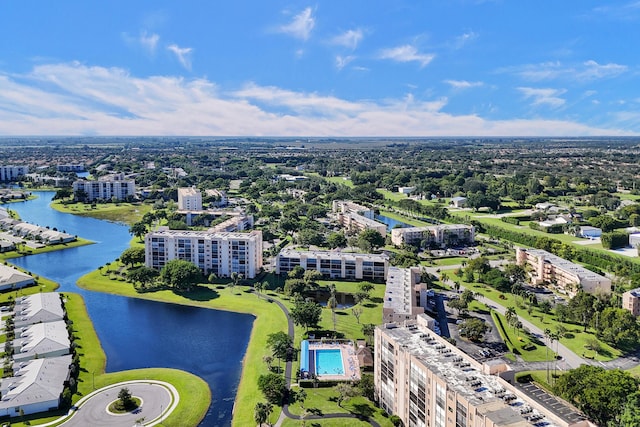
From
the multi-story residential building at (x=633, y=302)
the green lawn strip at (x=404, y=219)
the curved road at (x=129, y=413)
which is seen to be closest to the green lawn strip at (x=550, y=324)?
the multi-story residential building at (x=633, y=302)

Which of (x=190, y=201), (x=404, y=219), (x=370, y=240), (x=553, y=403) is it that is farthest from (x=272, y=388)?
(x=190, y=201)

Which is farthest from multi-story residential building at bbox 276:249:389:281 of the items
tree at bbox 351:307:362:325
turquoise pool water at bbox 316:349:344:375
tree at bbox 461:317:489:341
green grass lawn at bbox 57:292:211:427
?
green grass lawn at bbox 57:292:211:427

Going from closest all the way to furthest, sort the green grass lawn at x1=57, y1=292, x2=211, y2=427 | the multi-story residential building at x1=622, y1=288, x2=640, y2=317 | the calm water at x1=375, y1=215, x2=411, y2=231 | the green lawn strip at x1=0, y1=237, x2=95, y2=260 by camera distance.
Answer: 1. the green grass lawn at x1=57, y1=292, x2=211, y2=427
2. the multi-story residential building at x1=622, y1=288, x2=640, y2=317
3. the green lawn strip at x1=0, y1=237, x2=95, y2=260
4. the calm water at x1=375, y1=215, x2=411, y2=231

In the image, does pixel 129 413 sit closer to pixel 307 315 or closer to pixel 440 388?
pixel 307 315

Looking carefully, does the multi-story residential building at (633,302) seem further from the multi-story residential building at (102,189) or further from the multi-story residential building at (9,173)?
the multi-story residential building at (9,173)

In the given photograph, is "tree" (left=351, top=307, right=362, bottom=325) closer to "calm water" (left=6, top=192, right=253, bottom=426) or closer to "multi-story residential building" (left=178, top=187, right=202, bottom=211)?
"calm water" (left=6, top=192, right=253, bottom=426)

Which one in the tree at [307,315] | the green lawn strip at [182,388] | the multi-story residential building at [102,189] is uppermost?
the multi-story residential building at [102,189]
